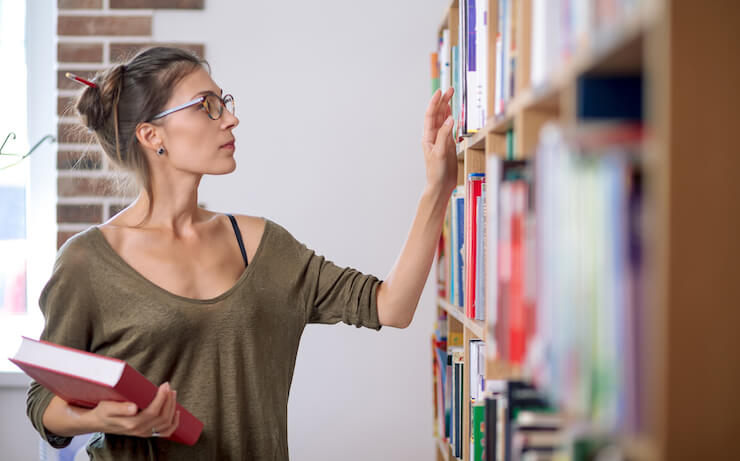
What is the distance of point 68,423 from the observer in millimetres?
1181

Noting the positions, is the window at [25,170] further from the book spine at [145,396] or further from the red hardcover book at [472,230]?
the red hardcover book at [472,230]

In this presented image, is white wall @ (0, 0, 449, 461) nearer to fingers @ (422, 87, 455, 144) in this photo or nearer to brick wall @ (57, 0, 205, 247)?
brick wall @ (57, 0, 205, 247)

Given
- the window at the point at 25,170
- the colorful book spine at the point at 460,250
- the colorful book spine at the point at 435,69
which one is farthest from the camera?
the window at the point at 25,170

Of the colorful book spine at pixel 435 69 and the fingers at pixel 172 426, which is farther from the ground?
the colorful book spine at pixel 435 69

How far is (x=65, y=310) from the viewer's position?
1.22 m

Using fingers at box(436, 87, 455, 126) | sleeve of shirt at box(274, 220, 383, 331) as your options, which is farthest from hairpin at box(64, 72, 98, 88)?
fingers at box(436, 87, 455, 126)

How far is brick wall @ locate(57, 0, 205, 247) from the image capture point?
7.14 feet

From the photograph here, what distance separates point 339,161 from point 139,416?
1.31 m

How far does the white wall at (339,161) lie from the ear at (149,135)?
0.81 metres

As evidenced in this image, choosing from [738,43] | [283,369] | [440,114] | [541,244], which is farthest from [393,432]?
[738,43]

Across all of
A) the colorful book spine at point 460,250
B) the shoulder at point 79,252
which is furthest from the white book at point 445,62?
the shoulder at point 79,252

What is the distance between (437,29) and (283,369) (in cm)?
137

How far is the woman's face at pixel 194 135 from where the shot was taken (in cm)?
138

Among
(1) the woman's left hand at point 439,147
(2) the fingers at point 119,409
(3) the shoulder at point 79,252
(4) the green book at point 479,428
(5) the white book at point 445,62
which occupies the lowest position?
(4) the green book at point 479,428
